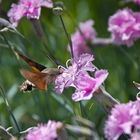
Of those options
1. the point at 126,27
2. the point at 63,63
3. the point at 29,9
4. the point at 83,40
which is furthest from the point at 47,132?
the point at 63,63

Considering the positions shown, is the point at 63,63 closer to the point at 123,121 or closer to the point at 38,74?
the point at 38,74

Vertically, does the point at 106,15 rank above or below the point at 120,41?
below

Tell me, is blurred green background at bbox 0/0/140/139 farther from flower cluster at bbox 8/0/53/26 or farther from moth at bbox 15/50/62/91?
moth at bbox 15/50/62/91

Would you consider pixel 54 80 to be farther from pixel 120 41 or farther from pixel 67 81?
pixel 120 41

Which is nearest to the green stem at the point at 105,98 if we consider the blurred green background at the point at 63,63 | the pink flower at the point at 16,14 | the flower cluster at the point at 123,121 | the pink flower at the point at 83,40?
the flower cluster at the point at 123,121

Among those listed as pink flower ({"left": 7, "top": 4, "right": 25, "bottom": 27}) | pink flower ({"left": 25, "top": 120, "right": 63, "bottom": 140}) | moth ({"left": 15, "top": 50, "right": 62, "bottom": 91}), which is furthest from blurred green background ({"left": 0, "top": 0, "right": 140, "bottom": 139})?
pink flower ({"left": 25, "top": 120, "right": 63, "bottom": 140})

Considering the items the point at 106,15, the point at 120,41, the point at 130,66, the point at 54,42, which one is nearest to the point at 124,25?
the point at 120,41

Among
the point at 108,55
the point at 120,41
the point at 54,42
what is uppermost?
the point at 120,41

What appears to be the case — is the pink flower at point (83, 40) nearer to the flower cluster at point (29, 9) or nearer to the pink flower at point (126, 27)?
the pink flower at point (126, 27)
